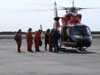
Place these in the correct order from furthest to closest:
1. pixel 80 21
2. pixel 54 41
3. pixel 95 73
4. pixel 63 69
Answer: pixel 80 21 < pixel 54 41 < pixel 63 69 < pixel 95 73

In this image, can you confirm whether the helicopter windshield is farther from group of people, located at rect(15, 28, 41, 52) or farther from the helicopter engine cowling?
group of people, located at rect(15, 28, 41, 52)

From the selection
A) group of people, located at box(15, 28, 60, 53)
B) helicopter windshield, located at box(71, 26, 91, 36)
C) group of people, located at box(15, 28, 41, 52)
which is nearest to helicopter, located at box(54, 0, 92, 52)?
helicopter windshield, located at box(71, 26, 91, 36)

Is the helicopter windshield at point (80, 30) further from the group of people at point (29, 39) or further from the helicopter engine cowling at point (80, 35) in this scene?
the group of people at point (29, 39)

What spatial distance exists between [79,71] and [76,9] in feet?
58.4

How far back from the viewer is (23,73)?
54.8 ft

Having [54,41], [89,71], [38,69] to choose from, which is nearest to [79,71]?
[89,71]

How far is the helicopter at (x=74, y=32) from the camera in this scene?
104ft

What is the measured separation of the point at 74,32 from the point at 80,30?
0.43 meters

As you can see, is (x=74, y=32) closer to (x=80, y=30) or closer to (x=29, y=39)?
(x=80, y=30)

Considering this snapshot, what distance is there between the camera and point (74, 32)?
32.4 meters

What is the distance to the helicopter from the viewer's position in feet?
104

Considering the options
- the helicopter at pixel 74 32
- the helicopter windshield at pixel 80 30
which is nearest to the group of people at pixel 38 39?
the helicopter at pixel 74 32

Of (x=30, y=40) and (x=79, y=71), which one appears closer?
(x=79, y=71)

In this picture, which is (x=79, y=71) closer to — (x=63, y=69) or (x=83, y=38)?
(x=63, y=69)
